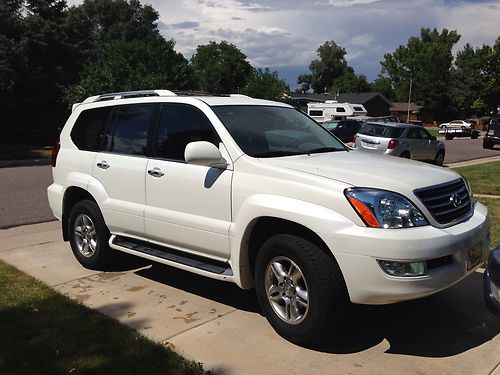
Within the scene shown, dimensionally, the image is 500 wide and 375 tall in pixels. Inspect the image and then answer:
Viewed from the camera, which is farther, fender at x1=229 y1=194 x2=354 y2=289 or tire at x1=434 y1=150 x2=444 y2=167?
tire at x1=434 y1=150 x2=444 y2=167

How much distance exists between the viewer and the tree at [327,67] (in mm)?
123938

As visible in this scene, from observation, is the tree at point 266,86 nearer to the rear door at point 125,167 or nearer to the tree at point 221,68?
the rear door at point 125,167

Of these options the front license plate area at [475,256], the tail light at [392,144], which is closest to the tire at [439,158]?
the tail light at [392,144]

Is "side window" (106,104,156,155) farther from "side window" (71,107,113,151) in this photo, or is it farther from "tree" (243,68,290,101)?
"tree" (243,68,290,101)

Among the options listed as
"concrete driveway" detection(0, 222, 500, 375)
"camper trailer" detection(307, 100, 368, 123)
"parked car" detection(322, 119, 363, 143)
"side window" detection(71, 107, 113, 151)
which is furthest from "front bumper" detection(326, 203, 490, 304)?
"camper trailer" detection(307, 100, 368, 123)

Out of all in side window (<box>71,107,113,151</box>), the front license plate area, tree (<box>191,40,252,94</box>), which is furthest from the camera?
tree (<box>191,40,252,94</box>)

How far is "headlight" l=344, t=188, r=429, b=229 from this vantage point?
343 cm

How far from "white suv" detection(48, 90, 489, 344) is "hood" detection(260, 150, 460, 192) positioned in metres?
0.01

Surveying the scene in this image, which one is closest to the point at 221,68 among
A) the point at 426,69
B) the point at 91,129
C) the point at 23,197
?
the point at 426,69

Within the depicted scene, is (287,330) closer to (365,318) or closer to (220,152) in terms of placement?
(365,318)

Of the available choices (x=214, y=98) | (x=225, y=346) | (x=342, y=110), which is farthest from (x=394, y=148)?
(x=342, y=110)

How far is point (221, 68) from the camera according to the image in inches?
2879

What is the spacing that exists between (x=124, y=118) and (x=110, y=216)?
3.34 feet

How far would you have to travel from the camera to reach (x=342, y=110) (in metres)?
59.5
